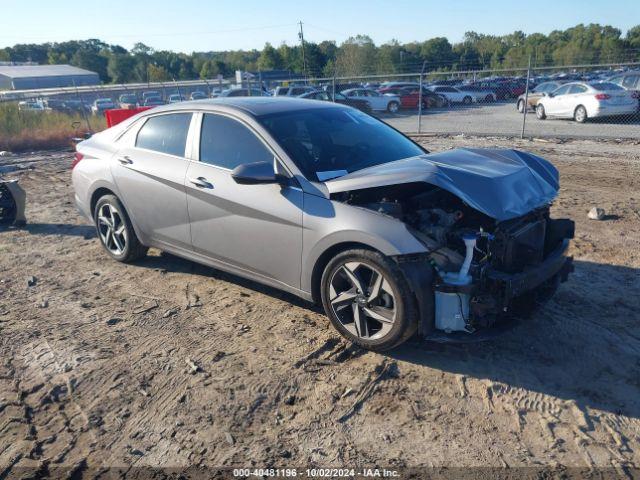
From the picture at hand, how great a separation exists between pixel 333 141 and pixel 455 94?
95.4 feet

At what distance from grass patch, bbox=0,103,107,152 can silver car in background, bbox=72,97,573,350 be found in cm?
1386

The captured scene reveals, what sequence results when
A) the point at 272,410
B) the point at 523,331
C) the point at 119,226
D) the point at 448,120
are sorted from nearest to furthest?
the point at 272,410 < the point at 523,331 < the point at 119,226 < the point at 448,120

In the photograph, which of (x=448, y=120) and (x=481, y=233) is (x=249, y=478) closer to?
(x=481, y=233)

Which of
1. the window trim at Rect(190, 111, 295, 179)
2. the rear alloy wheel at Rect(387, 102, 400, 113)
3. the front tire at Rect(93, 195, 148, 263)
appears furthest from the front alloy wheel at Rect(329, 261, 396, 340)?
the rear alloy wheel at Rect(387, 102, 400, 113)

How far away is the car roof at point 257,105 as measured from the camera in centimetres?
456

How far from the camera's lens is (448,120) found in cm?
2175

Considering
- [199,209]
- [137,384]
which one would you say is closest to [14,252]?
[199,209]

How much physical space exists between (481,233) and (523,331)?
1001 mm

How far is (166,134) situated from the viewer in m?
5.06

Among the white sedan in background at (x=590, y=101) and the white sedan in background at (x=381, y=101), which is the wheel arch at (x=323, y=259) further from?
the white sedan in background at (x=381, y=101)

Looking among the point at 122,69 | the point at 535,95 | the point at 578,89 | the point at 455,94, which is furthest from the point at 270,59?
the point at 578,89

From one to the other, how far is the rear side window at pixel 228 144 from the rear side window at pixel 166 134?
0.92 feet

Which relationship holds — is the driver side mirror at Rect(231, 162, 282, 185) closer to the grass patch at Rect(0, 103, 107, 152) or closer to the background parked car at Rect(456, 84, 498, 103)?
the grass patch at Rect(0, 103, 107, 152)

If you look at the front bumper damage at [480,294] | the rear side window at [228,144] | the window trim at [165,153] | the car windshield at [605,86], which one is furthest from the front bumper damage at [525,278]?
the car windshield at [605,86]
